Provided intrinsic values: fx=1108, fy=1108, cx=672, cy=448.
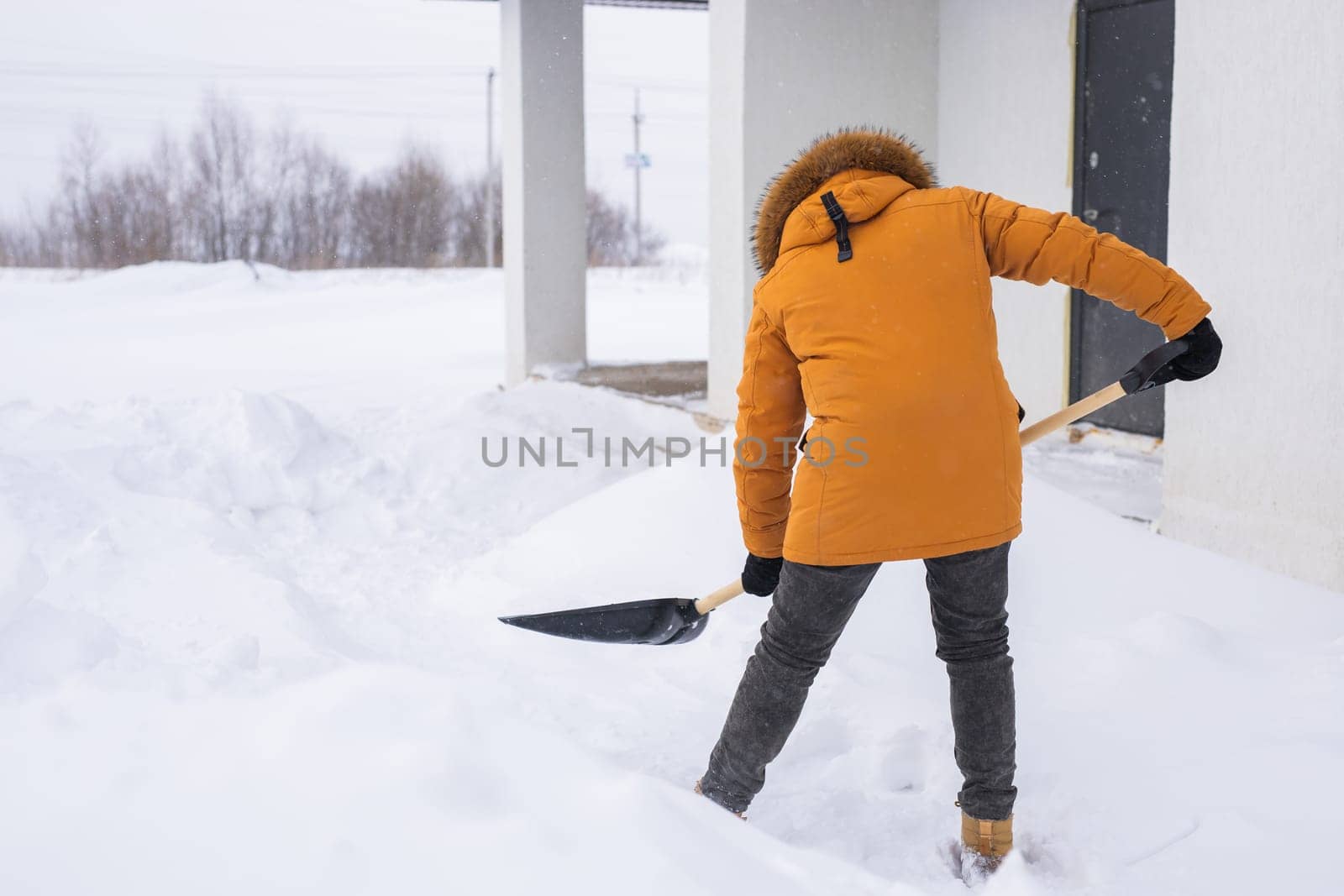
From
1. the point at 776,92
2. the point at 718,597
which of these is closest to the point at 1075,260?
the point at 718,597

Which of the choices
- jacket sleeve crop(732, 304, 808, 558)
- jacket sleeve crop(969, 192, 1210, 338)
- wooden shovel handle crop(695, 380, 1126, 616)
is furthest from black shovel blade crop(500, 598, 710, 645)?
jacket sleeve crop(969, 192, 1210, 338)

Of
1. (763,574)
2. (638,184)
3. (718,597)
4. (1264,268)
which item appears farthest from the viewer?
(638,184)

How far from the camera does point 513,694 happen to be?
9.28 ft

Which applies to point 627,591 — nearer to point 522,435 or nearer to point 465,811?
point 465,811

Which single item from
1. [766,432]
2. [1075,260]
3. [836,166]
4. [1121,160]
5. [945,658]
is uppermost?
[1121,160]

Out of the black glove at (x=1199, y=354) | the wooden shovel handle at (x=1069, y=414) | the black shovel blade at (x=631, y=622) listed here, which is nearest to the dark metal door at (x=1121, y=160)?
the wooden shovel handle at (x=1069, y=414)

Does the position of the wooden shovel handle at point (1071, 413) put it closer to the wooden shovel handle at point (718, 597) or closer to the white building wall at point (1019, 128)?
the wooden shovel handle at point (718, 597)

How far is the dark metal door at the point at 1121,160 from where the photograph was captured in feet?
16.2

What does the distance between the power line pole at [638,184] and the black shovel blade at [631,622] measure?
2802 centimetres

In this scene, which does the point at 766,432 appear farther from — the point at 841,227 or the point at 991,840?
the point at 991,840

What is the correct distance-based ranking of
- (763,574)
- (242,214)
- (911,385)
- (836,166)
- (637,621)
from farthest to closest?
(242,214) → (637,621) → (763,574) → (836,166) → (911,385)

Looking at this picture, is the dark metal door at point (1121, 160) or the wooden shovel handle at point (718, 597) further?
the dark metal door at point (1121, 160)

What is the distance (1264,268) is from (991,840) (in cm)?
216

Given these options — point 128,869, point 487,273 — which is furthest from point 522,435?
point 487,273
